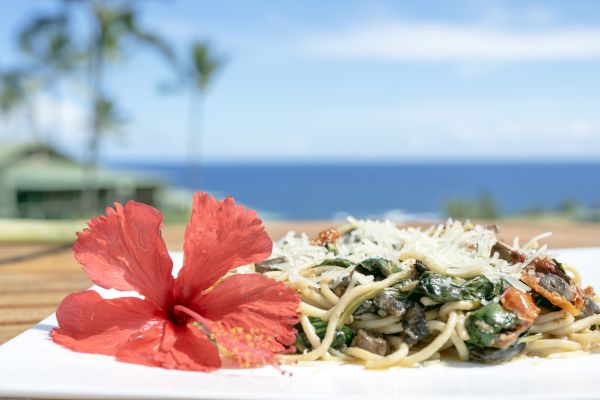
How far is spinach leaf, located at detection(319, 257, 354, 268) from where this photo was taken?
108 inches

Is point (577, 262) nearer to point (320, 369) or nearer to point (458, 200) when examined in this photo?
point (320, 369)

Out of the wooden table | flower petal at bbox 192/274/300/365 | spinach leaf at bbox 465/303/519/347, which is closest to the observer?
flower petal at bbox 192/274/300/365

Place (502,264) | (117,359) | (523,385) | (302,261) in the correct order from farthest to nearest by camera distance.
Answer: (302,261)
(502,264)
(117,359)
(523,385)

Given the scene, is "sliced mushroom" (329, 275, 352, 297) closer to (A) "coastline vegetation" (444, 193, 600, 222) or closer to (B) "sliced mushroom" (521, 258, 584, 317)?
(B) "sliced mushroom" (521, 258, 584, 317)

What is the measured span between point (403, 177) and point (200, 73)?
391ft

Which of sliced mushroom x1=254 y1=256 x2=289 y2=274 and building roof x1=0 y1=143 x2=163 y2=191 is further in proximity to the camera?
building roof x1=0 y1=143 x2=163 y2=191

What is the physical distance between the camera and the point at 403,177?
162m

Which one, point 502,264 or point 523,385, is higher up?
point 502,264

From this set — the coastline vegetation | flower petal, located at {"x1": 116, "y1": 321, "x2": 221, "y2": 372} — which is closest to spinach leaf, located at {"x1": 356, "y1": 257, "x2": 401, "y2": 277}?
flower petal, located at {"x1": 116, "y1": 321, "x2": 221, "y2": 372}

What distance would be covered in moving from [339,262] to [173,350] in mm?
883

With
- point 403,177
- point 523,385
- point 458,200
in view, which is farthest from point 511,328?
point 403,177

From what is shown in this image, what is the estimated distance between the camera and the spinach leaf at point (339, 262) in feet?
8.99

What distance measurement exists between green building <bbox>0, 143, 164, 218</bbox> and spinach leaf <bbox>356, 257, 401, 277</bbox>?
3414 cm

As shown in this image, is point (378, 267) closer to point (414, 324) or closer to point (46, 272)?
point (414, 324)
